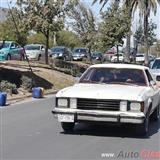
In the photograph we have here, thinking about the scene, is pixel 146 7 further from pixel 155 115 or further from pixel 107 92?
pixel 107 92

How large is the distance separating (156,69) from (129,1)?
68.3ft

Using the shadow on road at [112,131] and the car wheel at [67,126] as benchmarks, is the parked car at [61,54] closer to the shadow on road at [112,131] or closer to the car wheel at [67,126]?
the shadow on road at [112,131]

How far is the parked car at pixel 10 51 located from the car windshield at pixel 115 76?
2703 centimetres

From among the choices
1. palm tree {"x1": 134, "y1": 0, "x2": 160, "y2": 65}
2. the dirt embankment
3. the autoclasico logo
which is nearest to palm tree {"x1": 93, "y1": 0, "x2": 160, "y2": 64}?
palm tree {"x1": 134, "y1": 0, "x2": 160, "y2": 65}

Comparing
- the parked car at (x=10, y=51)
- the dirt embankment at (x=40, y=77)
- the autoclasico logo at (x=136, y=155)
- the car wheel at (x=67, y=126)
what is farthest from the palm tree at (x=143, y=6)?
the autoclasico logo at (x=136, y=155)

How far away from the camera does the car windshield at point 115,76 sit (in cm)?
1301

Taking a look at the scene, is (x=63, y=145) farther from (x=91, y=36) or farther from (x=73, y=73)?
(x=91, y=36)

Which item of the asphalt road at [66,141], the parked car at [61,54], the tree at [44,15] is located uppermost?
the tree at [44,15]

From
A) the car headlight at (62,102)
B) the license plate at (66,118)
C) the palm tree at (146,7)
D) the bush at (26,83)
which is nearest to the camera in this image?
the license plate at (66,118)

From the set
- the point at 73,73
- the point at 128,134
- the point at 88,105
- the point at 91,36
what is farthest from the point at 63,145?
the point at 91,36

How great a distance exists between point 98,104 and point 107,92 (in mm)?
343

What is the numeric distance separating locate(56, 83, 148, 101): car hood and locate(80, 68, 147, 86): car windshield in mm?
433

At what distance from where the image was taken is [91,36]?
5347 centimetres

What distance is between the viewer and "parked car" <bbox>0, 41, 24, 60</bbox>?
132 feet
